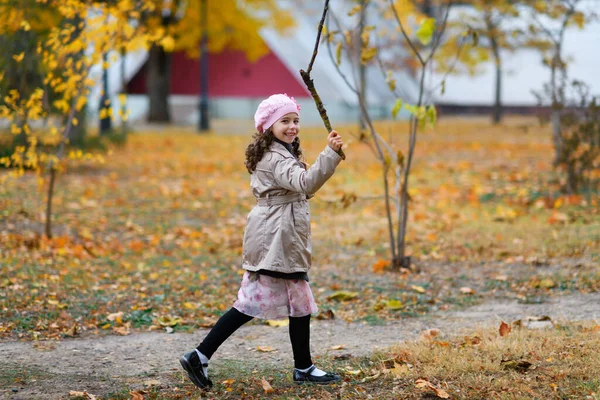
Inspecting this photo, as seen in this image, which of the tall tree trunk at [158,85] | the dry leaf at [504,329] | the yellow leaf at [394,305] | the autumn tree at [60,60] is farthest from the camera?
the tall tree trunk at [158,85]

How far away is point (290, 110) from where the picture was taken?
4.12 m

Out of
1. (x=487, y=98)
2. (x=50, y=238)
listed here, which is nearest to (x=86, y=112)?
(x=50, y=238)

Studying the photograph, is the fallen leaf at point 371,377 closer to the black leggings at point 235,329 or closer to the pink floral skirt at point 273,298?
the black leggings at point 235,329

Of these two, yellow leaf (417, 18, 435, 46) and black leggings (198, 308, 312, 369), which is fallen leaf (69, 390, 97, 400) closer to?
black leggings (198, 308, 312, 369)

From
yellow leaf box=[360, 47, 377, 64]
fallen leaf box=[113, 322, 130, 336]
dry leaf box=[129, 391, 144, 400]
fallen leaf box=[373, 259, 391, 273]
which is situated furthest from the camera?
fallen leaf box=[373, 259, 391, 273]

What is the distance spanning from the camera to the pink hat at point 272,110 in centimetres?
411

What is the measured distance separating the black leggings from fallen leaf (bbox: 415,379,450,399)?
0.59m

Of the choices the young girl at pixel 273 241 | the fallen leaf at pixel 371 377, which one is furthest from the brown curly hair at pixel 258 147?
the fallen leaf at pixel 371 377

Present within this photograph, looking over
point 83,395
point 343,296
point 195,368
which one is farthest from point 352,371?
point 343,296

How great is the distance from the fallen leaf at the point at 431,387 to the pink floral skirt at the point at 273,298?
69cm

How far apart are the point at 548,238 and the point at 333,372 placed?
175 inches

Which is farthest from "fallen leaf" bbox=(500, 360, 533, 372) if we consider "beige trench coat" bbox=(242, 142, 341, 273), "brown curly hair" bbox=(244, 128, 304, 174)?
"brown curly hair" bbox=(244, 128, 304, 174)

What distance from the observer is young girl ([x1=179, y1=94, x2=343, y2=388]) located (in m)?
4.05

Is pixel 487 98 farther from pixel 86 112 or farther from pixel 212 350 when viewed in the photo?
pixel 212 350
